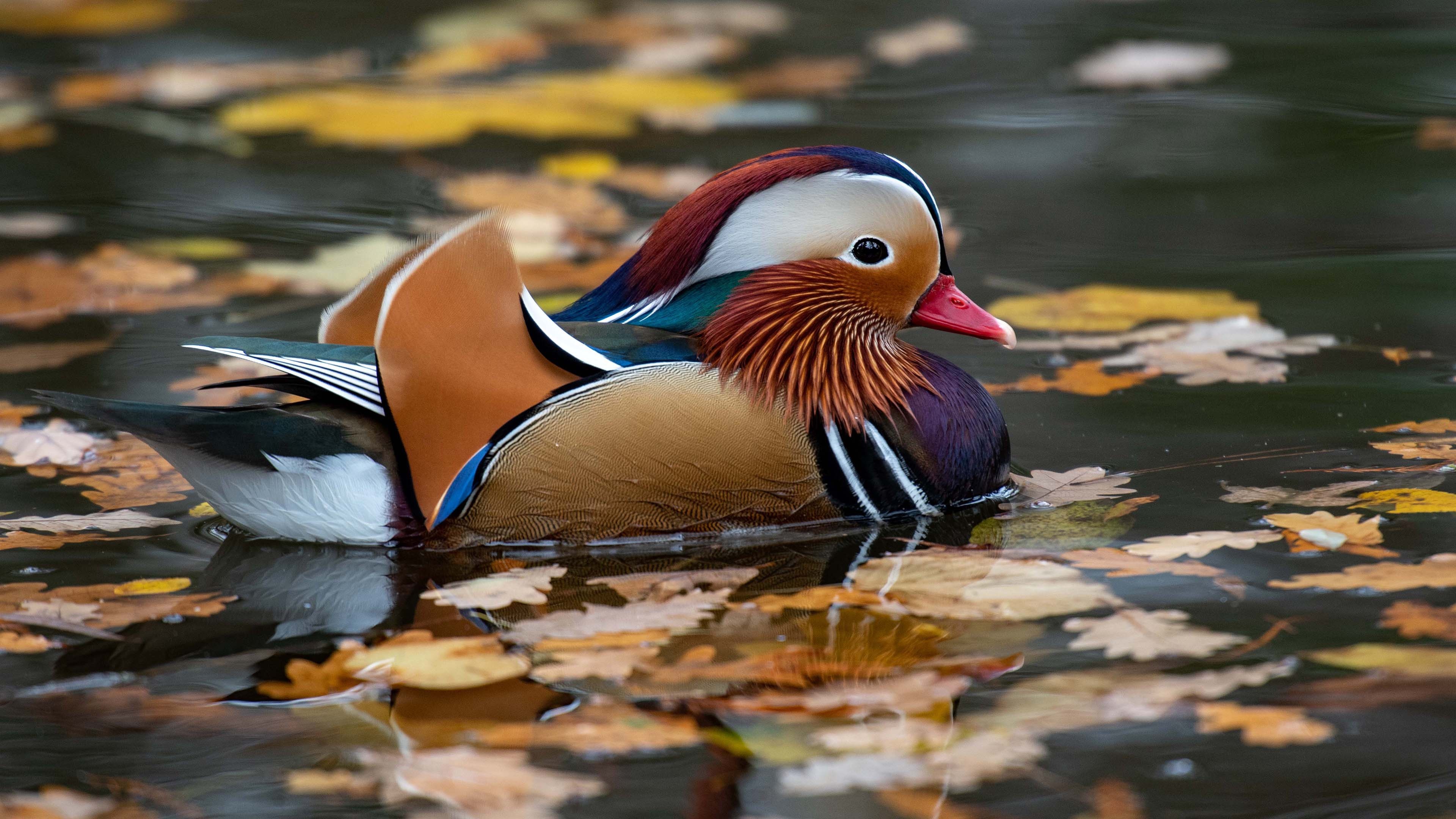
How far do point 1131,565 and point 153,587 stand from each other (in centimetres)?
215

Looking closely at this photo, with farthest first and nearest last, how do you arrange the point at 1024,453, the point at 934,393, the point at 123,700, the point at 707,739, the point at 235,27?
the point at 235,27
the point at 1024,453
the point at 934,393
the point at 123,700
the point at 707,739

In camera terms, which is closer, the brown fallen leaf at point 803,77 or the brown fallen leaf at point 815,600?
the brown fallen leaf at point 815,600

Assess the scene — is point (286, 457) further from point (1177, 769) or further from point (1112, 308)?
point (1112, 308)

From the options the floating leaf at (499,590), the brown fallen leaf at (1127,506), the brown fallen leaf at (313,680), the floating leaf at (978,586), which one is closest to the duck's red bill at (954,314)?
the brown fallen leaf at (1127,506)

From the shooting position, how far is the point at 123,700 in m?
2.88

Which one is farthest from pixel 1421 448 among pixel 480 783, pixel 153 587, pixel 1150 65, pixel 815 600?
pixel 1150 65

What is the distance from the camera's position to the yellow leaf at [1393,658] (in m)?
2.82

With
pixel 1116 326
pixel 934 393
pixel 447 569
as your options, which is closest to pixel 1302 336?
pixel 1116 326

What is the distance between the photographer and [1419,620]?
301cm

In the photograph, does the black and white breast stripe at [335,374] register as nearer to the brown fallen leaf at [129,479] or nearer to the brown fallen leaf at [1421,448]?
the brown fallen leaf at [129,479]

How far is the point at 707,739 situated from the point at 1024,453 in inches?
71.7

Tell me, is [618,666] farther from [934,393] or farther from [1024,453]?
[1024,453]

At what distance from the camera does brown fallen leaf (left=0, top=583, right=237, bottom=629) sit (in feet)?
10.7

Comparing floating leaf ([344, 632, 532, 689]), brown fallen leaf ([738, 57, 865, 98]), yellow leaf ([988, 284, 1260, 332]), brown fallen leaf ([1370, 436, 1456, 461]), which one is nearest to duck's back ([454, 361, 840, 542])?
floating leaf ([344, 632, 532, 689])
